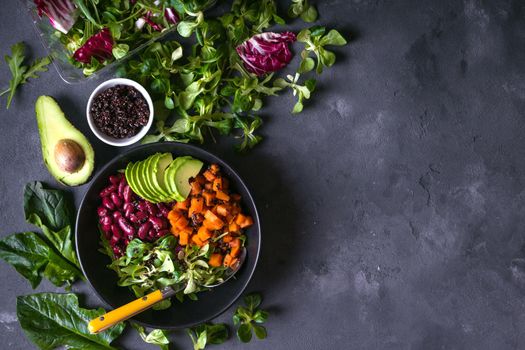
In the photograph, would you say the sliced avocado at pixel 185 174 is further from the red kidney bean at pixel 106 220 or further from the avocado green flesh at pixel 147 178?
the red kidney bean at pixel 106 220

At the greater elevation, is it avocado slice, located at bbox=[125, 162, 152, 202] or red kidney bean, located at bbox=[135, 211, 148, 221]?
avocado slice, located at bbox=[125, 162, 152, 202]

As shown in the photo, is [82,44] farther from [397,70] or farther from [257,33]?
[397,70]

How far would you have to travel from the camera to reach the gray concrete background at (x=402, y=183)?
2680mm

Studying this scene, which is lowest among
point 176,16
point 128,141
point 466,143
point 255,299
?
point 255,299

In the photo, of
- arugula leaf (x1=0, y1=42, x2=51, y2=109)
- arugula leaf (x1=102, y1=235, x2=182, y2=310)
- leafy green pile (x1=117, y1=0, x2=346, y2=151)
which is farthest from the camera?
arugula leaf (x1=0, y1=42, x2=51, y2=109)

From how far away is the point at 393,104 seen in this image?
2688 mm

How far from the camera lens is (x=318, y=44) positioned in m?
2.61

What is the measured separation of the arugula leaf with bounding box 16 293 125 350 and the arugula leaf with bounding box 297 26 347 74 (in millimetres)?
1358

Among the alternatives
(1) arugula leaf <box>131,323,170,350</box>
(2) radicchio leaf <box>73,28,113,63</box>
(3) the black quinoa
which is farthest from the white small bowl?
(1) arugula leaf <box>131,323,170,350</box>

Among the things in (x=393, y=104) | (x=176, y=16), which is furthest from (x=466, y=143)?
(x=176, y=16)

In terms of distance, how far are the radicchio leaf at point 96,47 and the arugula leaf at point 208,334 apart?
1.20 meters

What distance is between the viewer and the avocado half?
102 inches

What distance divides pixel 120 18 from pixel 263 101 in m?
0.68

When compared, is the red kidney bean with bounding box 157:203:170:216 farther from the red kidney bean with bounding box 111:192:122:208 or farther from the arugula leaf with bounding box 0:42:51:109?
the arugula leaf with bounding box 0:42:51:109
